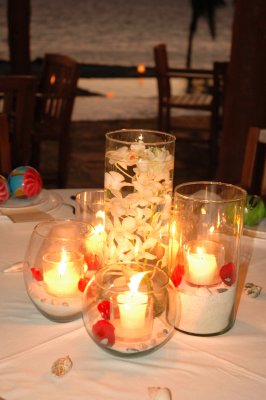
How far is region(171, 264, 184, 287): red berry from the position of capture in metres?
1.00

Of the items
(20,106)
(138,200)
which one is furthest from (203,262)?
(20,106)

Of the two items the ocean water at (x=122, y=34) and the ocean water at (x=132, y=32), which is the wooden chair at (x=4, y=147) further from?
the ocean water at (x=132, y=32)

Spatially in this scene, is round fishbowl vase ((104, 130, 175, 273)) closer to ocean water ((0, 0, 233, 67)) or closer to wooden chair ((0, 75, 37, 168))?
wooden chair ((0, 75, 37, 168))

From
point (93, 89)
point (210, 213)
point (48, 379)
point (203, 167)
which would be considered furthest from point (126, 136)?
point (93, 89)

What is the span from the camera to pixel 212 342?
978mm

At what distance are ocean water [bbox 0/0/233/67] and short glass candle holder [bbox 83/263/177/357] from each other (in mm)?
5855

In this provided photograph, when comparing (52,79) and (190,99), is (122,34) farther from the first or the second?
(52,79)

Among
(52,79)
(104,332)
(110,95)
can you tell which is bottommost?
(110,95)

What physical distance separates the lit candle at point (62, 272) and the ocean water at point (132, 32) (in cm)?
576

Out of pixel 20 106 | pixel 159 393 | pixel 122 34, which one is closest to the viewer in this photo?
pixel 159 393

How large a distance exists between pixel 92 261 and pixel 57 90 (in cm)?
242

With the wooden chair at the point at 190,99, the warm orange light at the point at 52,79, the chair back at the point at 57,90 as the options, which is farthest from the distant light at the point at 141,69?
the warm orange light at the point at 52,79

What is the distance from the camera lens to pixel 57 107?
3328mm

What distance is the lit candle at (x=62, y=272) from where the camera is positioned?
0.98 m
